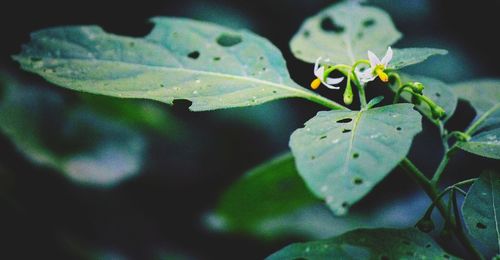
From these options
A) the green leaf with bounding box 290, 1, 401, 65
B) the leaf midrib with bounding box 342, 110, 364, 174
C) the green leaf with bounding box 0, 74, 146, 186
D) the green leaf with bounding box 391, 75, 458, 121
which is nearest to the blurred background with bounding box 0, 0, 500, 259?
the green leaf with bounding box 0, 74, 146, 186

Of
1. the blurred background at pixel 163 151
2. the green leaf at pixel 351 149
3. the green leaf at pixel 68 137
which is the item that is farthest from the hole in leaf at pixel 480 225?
the green leaf at pixel 68 137

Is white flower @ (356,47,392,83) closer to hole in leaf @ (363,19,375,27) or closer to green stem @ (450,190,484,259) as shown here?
Answer: green stem @ (450,190,484,259)

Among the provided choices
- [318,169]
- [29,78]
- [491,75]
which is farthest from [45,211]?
[491,75]

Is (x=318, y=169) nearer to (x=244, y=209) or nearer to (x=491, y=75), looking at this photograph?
(x=244, y=209)

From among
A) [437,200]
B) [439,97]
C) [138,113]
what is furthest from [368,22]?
[138,113]

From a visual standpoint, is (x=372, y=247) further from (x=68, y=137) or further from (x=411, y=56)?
(x=68, y=137)

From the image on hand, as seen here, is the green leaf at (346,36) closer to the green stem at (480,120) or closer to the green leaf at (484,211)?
the green stem at (480,120)
